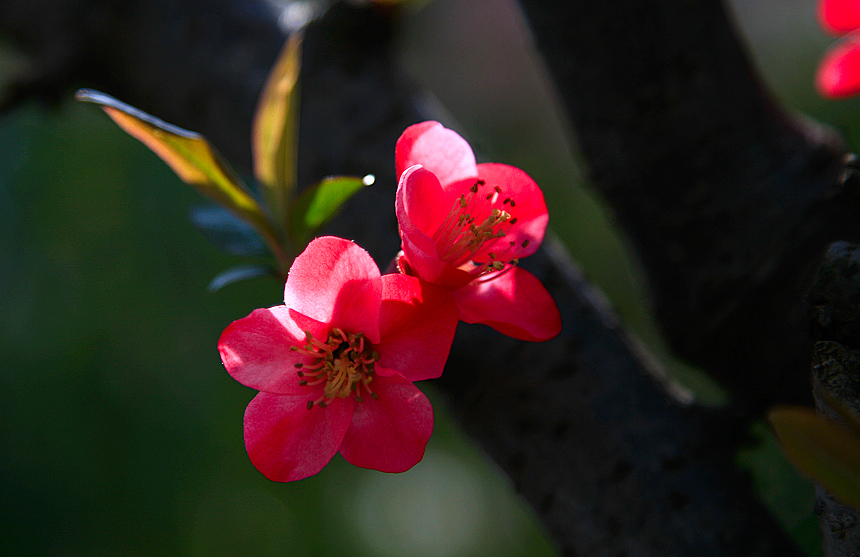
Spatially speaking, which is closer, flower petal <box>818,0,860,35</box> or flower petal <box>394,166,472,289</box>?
flower petal <box>394,166,472,289</box>

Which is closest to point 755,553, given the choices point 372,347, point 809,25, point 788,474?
point 788,474

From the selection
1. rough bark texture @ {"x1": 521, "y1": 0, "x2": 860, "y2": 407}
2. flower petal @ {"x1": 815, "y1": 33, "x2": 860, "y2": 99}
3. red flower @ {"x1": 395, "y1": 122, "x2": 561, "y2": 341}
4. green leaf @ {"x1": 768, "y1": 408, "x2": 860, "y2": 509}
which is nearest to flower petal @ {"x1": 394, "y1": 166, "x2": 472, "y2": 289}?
red flower @ {"x1": 395, "y1": 122, "x2": 561, "y2": 341}

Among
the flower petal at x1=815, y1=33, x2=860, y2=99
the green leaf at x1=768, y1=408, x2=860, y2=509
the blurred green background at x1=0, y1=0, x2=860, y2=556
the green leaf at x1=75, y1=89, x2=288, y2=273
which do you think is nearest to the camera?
the green leaf at x1=768, y1=408, x2=860, y2=509

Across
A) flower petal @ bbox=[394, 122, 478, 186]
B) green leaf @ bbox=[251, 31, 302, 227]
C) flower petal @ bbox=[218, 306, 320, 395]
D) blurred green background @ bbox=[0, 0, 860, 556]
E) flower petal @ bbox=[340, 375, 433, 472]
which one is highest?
green leaf @ bbox=[251, 31, 302, 227]

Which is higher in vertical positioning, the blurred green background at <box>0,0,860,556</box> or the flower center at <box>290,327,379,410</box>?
the flower center at <box>290,327,379,410</box>

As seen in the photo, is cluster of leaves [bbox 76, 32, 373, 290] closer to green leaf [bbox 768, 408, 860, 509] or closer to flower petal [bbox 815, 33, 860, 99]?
green leaf [bbox 768, 408, 860, 509]

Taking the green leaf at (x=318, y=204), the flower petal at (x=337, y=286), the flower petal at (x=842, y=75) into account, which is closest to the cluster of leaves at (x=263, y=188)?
the green leaf at (x=318, y=204)

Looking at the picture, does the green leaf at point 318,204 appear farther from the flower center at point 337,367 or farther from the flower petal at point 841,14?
the flower petal at point 841,14

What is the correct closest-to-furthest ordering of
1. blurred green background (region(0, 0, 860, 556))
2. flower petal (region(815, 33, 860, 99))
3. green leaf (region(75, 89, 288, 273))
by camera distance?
green leaf (region(75, 89, 288, 273)) < flower petal (region(815, 33, 860, 99)) < blurred green background (region(0, 0, 860, 556))
